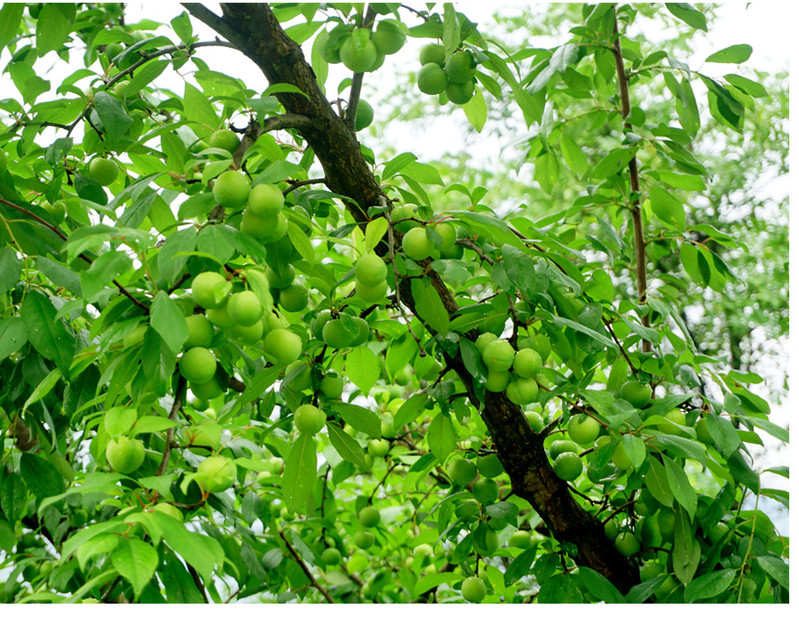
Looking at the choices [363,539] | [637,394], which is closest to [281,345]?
[637,394]

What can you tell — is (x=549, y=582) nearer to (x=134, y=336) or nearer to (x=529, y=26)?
(x=134, y=336)

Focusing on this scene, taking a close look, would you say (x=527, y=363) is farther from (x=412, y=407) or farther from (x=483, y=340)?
(x=412, y=407)

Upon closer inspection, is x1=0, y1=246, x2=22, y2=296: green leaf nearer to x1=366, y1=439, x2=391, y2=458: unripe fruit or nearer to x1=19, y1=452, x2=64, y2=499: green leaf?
x1=19, y1=452, x2=64, y2=499: green leaf

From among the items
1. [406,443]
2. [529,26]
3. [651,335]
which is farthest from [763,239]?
[651,335]

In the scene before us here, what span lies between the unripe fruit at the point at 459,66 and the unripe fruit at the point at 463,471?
21.6 inches

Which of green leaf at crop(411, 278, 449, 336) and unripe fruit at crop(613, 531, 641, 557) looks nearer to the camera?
green leaf at crop(411, 278, 449, 336)

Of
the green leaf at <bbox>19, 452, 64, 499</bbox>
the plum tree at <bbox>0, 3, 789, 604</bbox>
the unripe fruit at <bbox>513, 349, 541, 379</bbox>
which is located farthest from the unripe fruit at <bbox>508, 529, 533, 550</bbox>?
the green leaf at <bbox>19, 452, 64, 499</bbox>

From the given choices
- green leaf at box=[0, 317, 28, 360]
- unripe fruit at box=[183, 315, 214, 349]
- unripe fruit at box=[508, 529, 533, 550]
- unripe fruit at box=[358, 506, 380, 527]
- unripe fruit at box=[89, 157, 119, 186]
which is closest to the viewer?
unripe fruit at box=[183, 315, 214, 349]

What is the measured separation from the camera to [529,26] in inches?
142

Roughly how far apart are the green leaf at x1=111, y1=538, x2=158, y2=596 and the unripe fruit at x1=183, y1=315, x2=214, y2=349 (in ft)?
0.54

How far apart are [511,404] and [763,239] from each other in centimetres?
292

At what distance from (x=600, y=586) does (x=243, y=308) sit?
2.10ft

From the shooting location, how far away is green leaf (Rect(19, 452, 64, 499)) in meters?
0.90

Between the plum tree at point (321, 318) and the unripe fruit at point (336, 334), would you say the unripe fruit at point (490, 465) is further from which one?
the unripe fruit at point (336, 334)
